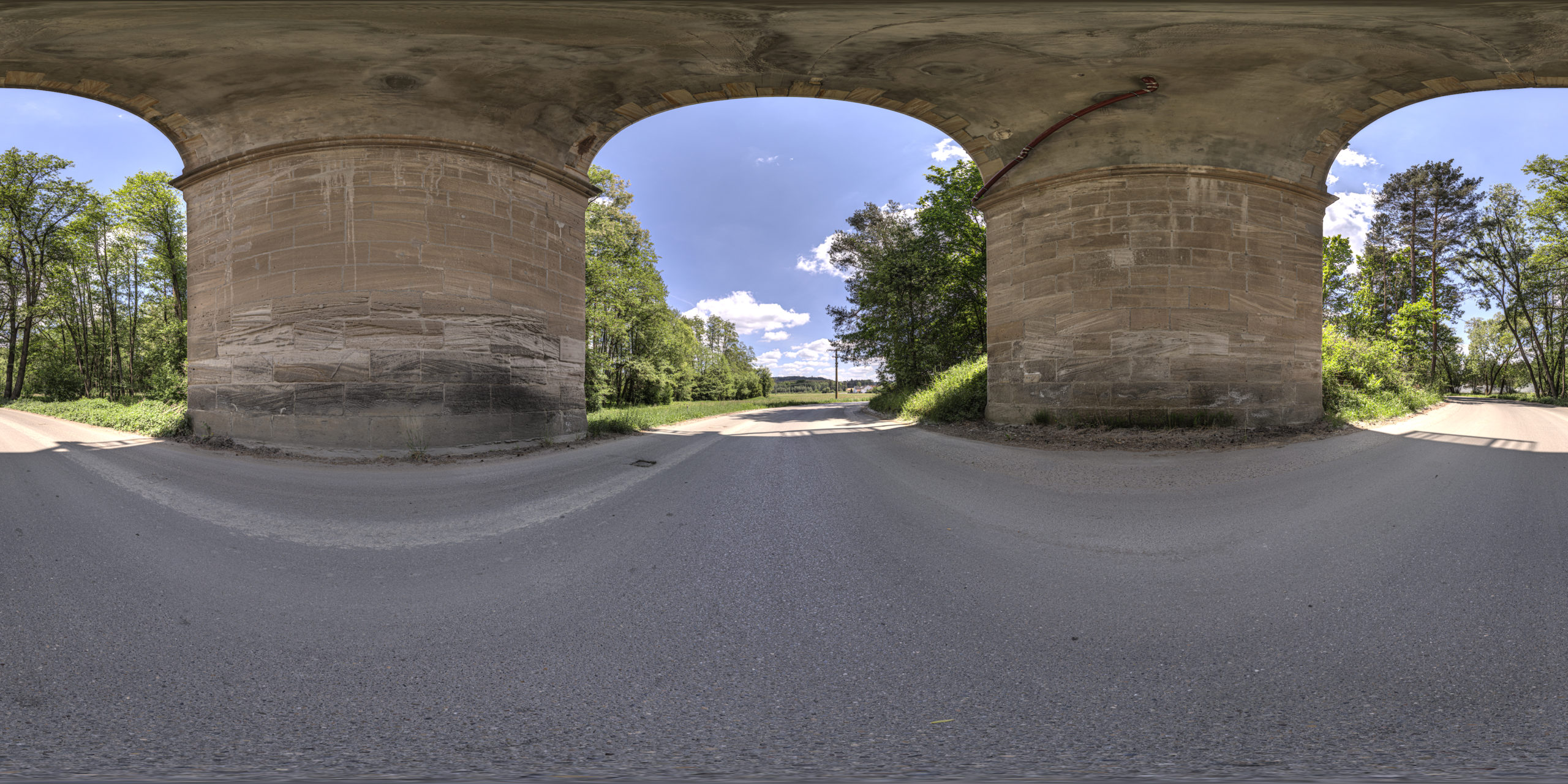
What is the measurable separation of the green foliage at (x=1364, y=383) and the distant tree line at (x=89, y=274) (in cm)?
2452

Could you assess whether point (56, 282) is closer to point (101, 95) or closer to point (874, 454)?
point (101, 95)

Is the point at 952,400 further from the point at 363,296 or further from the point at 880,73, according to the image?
the point at 363,296

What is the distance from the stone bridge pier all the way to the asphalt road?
9.99ft

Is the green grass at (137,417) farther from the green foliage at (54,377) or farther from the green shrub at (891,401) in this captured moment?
the green foliage at (54,377)

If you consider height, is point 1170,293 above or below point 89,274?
below

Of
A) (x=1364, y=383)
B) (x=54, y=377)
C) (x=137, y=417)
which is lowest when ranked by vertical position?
(x=137, y=417)

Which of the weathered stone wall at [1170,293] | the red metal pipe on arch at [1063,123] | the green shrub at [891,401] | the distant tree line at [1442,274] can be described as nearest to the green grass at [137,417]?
the red metal pipe on arch at [1063,123]

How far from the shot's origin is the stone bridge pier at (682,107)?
226 inches

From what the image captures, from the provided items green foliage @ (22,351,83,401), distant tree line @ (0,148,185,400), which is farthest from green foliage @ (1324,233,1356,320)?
green foliage @ (22,351,83,401)

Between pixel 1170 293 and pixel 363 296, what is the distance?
9908mm

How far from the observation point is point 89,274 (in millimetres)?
22922

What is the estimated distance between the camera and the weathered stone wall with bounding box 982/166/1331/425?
7.41 metres

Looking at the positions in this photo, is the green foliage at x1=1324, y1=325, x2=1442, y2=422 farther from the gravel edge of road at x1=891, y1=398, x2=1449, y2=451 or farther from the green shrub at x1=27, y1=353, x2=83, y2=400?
the green shrub at x1=27, y1=353, x2=83, y2=400

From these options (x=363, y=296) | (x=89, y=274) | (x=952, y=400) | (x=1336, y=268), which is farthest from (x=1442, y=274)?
(x=89, y=274)
